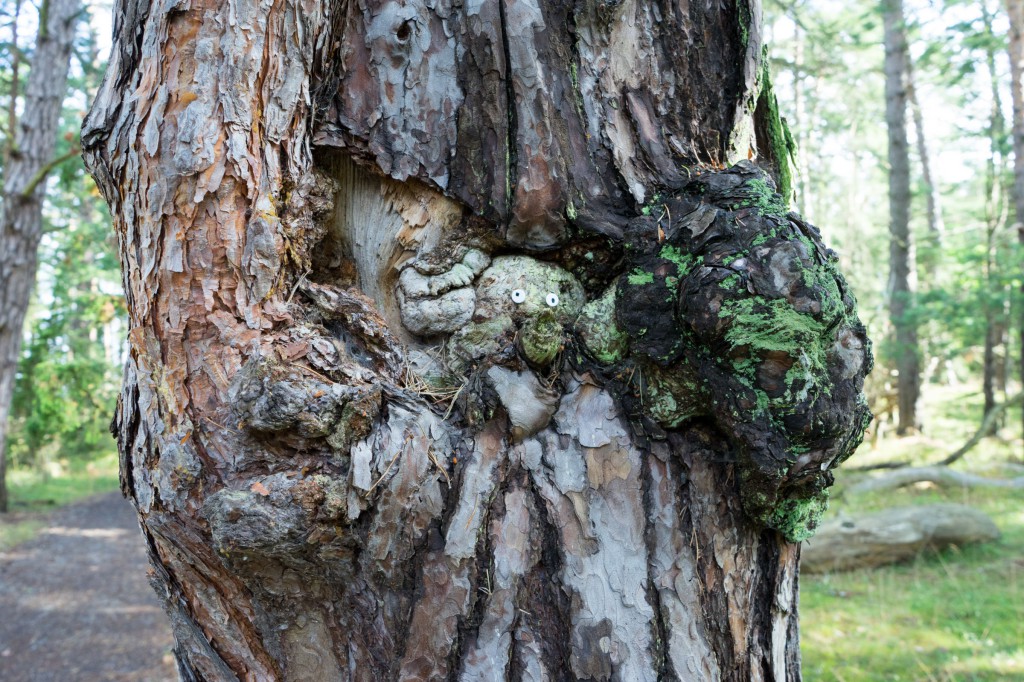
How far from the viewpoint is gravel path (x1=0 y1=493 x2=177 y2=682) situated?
5.91 metres

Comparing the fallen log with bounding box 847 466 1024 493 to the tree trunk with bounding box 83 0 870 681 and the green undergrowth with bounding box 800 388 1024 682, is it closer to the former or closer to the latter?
the green undergrowth with bounding box 800 388 1024 682

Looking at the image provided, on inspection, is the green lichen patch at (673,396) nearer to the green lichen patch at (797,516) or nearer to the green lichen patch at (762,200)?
the green lichen patch at (797,516)

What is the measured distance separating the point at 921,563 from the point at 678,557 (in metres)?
6.10

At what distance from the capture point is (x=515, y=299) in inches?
78.9

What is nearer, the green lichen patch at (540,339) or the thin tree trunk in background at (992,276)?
the green lichen patch at (540,339)

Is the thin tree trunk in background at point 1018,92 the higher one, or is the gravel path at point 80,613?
the thin tree trunk in background at point 1018,92

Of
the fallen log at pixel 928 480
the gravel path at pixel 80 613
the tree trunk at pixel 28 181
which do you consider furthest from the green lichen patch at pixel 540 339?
the fallen log at pixel 928 480

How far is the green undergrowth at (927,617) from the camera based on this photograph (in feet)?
14.0

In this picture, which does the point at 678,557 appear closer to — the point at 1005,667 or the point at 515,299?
the point at 515,299

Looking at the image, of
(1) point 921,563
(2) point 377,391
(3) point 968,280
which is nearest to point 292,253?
(2) point 377,391

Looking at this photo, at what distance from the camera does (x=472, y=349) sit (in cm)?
202

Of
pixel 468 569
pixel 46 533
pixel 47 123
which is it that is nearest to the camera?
pixel 468 569

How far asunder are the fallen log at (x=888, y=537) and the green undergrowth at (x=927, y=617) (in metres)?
0.10

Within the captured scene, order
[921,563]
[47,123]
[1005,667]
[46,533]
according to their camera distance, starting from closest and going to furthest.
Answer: [1005,667]
[921,563]
[47,123]
[46,533]
